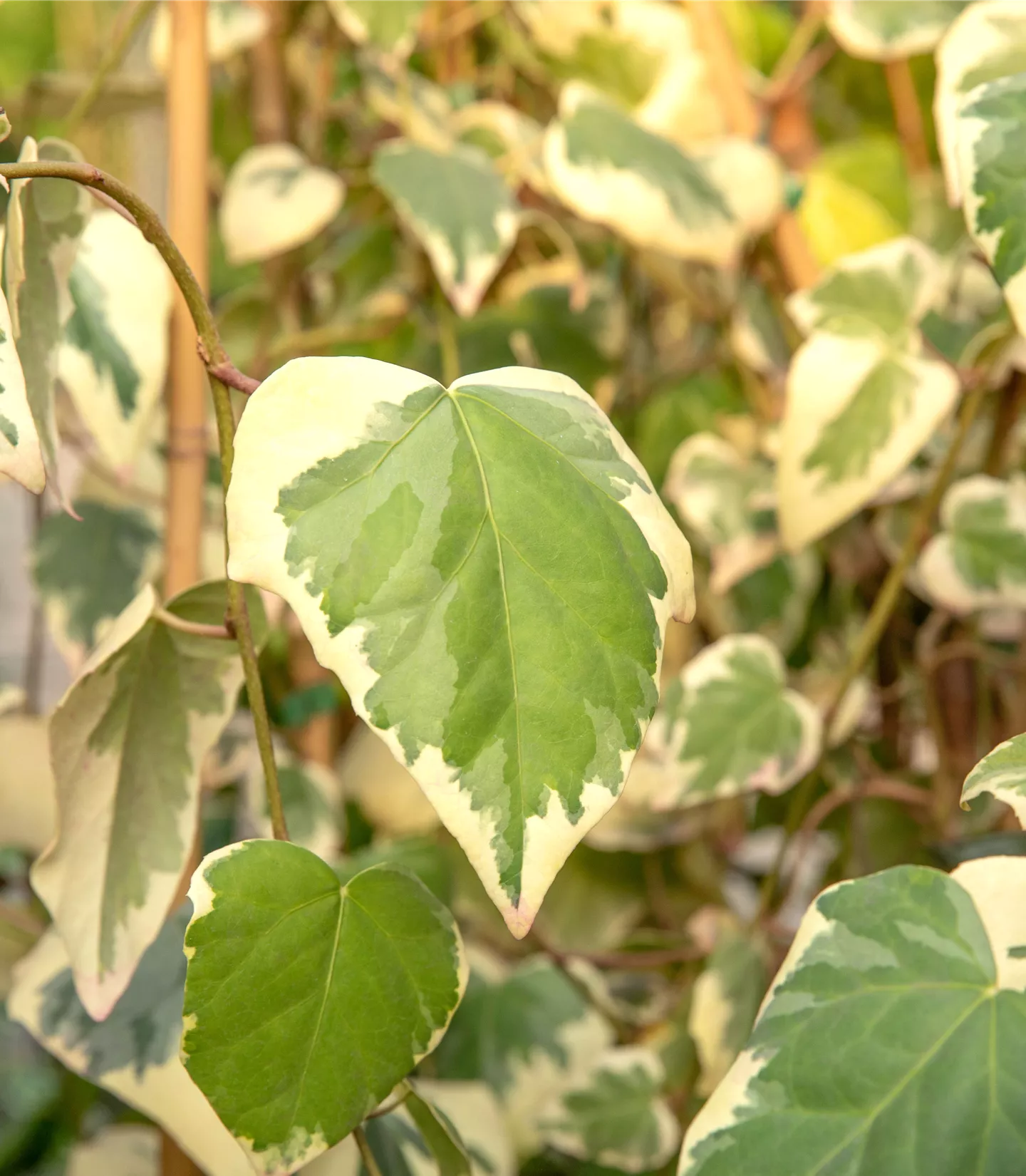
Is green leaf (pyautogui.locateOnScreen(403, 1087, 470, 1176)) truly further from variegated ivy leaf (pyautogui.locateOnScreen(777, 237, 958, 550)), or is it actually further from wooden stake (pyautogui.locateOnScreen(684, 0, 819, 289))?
wooden stake (pyautogui.locateOnScreen(684, 0, 819, 289))

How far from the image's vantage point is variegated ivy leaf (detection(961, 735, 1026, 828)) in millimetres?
231

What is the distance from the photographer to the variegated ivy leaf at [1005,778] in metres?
0.23

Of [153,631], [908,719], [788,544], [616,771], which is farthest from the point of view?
[908,719]

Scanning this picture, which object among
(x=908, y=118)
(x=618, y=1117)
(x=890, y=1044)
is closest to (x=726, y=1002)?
(x=618, y=1117)

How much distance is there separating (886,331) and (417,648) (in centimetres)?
31

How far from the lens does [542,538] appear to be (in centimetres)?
23

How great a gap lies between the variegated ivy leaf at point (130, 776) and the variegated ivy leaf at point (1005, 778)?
19 cm

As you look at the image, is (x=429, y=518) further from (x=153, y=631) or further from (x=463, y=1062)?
(x=463, y=1062)

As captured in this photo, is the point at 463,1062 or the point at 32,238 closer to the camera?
the point at 32,238

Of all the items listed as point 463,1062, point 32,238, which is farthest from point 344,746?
point 32,238

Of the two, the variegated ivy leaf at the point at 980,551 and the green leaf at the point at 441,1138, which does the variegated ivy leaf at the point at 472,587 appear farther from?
the variegated ivy leaf at the point at 980,551

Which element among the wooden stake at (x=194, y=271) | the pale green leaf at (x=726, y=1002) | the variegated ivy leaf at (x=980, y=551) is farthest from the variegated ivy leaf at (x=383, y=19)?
the pale green leaf at (x=726, y=1002)

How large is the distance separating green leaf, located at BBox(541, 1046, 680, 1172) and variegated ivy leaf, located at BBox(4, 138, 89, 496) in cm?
34

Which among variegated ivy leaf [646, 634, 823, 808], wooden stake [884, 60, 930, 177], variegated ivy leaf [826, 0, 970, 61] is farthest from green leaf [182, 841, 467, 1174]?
wooden stake [884, 60, 930, 177]
